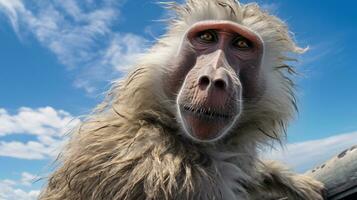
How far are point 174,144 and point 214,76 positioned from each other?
0.54 metres

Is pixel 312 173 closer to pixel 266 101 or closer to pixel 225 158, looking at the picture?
pixel 266 101

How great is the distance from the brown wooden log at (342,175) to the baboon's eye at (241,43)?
111 centimetres

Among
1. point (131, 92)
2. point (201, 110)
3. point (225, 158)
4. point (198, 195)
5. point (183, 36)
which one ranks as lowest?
point (198, 195)

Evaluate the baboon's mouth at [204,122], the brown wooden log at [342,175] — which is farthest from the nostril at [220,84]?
the brown wooden log at [342,175]

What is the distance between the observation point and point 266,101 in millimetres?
4285

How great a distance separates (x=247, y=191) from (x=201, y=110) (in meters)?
0.92

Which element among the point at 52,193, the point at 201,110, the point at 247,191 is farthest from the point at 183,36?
the point at 52,193

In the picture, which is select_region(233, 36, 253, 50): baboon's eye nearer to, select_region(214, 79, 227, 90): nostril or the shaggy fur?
the shaggy fur

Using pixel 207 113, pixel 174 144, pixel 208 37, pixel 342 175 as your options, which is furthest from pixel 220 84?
pixel 342 175

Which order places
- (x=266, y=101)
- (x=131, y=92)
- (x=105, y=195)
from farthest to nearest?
(x=266, y=101) < (x=131, y=92) < (x=105, y=195)

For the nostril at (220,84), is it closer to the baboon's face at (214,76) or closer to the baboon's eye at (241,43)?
the baboon's face at (214,76)

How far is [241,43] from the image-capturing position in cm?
429

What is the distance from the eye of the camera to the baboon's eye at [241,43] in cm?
427

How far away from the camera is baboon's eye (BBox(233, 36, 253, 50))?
4.27 m
